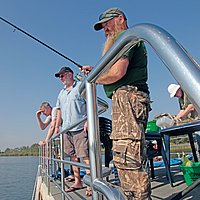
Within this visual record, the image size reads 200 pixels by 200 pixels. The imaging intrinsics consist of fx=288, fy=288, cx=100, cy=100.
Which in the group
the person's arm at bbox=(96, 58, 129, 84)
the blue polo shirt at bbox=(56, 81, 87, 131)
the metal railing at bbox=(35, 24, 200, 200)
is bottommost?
the metal railing at bbox=(35, 24, 200, 200)

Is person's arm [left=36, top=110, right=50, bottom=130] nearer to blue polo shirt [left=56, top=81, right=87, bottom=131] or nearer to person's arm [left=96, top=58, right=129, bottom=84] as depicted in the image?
blue polo shirt [left=56, top=81, right=87, bottom=131]

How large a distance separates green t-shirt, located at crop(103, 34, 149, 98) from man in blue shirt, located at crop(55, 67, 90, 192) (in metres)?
1.44

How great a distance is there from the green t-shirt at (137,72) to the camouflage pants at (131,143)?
0.25 ft

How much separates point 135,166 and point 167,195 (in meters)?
1.37

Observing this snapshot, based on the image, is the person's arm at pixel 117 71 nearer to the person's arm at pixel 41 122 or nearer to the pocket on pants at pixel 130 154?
the pocket on pants at pixel 130 154

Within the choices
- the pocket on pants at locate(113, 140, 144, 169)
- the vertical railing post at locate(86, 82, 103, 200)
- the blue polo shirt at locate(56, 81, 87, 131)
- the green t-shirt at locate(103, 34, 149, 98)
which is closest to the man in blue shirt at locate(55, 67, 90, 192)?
the blue polo shirt at locate(56, 81, 87, 131)

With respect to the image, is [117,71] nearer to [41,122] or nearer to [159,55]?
[159,55]

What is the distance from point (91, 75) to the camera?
1.16m

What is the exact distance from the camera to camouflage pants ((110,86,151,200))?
4.62 ft

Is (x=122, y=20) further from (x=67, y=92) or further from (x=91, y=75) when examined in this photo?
(x=67, y=92)

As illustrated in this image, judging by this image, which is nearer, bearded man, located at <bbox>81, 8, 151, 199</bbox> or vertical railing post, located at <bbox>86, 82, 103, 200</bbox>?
vertical railing post, located at <bbox>86, 82, 103, 200</bbox>

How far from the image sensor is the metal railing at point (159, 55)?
509 millimetres

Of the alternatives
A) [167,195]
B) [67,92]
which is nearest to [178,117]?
[167,195]

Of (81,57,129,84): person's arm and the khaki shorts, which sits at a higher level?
(81,57,129,84): person's arm
